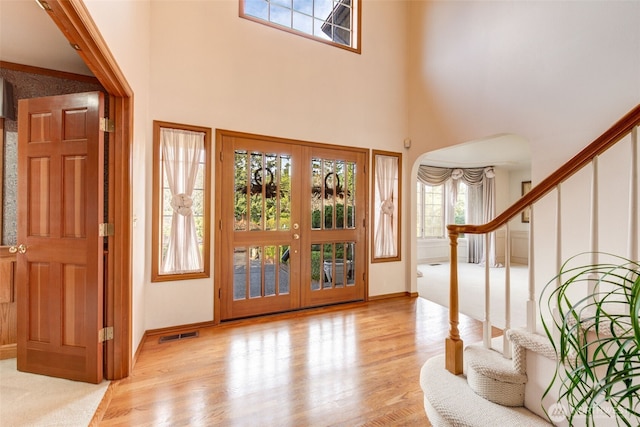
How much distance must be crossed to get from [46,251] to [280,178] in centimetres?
219

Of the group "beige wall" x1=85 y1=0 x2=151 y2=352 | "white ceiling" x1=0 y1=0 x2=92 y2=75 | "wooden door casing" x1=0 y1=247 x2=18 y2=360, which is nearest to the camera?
"beige wall" x1=85 y1=0 x2=151 y2=352

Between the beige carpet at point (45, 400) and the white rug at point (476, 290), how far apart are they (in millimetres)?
3623

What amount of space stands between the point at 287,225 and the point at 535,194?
8.29 ft

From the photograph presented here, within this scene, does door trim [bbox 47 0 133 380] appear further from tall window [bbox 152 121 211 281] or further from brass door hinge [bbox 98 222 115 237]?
tall window [bbox 152 121 211 281]

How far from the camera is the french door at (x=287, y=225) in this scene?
3348mm

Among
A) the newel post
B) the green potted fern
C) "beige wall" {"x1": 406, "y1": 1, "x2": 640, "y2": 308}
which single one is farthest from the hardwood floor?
"beige wall" {"x1": 406, "y1": 1, "x2": 640, "y2": 308}

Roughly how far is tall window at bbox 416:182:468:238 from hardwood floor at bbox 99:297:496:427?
421 cm

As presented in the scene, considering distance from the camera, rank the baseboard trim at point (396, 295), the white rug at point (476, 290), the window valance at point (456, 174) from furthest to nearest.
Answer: the window valance at point (456, 174)
the baseboard trim at point (396, 295)
the white rug at point (476, 290)

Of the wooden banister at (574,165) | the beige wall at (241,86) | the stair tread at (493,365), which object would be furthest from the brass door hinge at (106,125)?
the stair tread at (493,365)

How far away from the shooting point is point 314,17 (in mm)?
3973

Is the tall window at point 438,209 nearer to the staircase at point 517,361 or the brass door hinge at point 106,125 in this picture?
the staircase at point 517,361

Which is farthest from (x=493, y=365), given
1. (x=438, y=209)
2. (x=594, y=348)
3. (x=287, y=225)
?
(x=438, y=209)

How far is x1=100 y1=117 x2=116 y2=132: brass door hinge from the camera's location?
2.13 m

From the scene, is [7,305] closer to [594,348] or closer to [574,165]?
[594,348]
